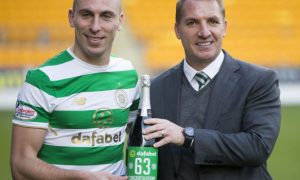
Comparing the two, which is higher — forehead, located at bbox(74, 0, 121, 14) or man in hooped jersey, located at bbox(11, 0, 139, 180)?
forehead, located at bbox(74, 0, 121, 14)

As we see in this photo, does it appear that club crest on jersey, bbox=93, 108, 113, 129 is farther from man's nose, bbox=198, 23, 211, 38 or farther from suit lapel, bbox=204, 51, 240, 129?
man's nose, bbox=198, 23, 211, 38

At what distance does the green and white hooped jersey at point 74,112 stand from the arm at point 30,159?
0.05m

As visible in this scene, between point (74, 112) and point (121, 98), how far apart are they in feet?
1.17

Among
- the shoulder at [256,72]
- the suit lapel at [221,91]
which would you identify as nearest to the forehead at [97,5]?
the suit lapel at [221,91]

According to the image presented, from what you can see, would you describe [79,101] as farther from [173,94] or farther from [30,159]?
[173,94]

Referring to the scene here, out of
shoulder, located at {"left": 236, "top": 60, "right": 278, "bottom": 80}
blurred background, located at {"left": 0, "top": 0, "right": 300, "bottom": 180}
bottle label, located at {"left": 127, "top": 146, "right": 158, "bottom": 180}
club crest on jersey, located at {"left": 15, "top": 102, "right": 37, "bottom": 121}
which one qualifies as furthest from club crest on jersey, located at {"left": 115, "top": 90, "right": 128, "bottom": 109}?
blurred background, located at {"left": 0, "top": 0, "right": 300, "bottom": 180}

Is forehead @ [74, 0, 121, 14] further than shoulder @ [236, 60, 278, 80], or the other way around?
shoulder @ [236, 60, 278, 80]

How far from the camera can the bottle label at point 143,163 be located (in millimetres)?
3377

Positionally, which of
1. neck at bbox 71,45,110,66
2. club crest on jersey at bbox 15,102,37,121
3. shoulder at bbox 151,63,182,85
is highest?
neck at bbox 71,45,110,66

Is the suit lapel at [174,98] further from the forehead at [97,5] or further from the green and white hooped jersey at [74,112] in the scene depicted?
the forehead at [97,5]

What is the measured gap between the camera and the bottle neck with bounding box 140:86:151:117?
11.9 feet

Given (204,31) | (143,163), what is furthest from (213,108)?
(143,163)

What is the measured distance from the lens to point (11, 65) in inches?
643

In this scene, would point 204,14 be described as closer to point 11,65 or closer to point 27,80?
point 27,80
